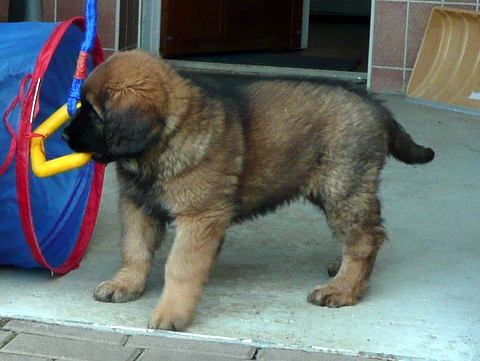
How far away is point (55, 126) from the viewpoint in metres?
3.38

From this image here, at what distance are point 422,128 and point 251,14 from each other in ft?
14.0

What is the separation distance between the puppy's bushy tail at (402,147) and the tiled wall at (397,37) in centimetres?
394

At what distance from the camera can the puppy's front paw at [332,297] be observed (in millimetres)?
3309

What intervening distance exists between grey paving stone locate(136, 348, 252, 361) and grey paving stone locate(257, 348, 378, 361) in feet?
0.29

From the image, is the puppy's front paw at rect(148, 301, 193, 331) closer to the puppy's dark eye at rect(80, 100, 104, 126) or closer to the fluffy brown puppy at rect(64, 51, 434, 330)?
the fluffy brown puppy at rect(64, 51, 434, 330)

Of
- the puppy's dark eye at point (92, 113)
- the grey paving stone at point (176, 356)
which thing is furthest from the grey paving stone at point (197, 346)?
the puppy's dark eye at point (92, 113)

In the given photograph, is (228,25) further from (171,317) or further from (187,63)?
(171,317)

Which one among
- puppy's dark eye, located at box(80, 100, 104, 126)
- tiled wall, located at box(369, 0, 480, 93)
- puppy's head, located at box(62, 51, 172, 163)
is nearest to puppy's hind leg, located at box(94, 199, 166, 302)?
puppy's head, located at box(62, 51, 172, 163)

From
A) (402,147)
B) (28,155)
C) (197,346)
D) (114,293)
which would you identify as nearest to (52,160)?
(28,155)

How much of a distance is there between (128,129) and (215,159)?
40 cm

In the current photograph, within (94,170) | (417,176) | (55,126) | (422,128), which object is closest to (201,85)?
(55,126)

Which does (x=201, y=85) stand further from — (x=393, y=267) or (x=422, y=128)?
(x=422, y=128)

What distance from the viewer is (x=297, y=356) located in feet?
9.30

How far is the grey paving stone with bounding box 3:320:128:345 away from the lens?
2.92 m
